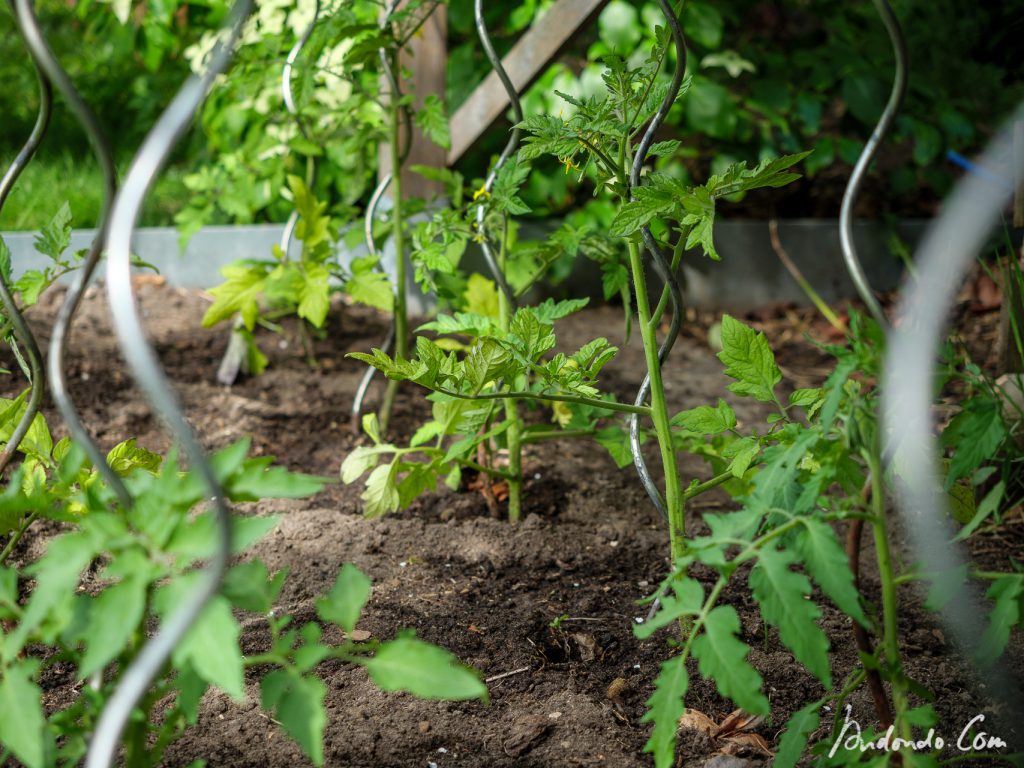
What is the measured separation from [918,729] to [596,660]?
0.47 m

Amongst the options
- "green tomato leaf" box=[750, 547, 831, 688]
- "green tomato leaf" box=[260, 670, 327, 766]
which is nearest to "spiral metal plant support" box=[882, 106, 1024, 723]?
"green tomato leaf" box=[750, 547, 831, 688]

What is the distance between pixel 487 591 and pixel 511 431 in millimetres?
347

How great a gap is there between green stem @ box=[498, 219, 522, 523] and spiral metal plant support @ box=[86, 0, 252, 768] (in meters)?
1.06

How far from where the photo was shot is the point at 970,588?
168 centimetres

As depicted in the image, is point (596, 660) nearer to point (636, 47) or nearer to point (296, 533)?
point (296, 533)

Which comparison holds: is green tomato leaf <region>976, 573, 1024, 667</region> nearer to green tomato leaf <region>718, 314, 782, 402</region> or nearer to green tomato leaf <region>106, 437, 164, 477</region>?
green tomato leaf <region>718, 314, 782, 402</region>

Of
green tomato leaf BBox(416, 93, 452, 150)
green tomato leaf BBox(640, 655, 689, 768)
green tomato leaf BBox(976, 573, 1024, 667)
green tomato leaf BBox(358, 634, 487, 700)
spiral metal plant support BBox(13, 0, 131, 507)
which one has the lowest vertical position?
green tomato leaf BBox(640, 655, 689, 768)

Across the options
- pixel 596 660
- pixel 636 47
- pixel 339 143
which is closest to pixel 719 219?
pixel 636 47

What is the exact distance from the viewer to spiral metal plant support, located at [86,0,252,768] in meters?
0.68

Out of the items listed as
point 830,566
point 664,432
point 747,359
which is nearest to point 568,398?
point 664,432

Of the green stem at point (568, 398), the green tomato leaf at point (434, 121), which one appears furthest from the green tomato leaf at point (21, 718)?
the green tomato leaf at point (434, 121)

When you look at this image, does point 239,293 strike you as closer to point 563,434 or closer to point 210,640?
point 563,434

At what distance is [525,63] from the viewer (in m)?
2.57

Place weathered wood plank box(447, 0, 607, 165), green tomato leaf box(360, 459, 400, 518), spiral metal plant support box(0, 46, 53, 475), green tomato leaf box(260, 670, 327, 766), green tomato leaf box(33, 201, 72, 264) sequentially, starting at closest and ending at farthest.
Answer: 1. green tomato leaf box(260, 670, 327, 766)
2. spiral metal plant support box(0, 46, 53, 475)
3. green tomato leaf box(33, 201, 72, 264)
4. green tomato leaf box(360, 459, 400, 518)
5. weathered wood plank box(447, 0, 607, 165)
